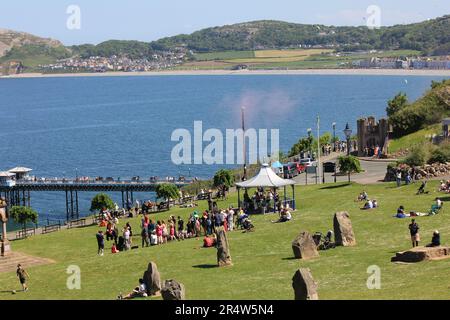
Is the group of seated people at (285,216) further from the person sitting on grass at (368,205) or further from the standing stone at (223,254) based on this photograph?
the standing stone at (223,254)

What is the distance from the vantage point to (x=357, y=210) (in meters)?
41.2

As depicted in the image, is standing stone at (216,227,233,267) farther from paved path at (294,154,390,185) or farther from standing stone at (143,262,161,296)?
paved path at (294,154,390,185)

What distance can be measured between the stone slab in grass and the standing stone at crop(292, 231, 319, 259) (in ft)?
10.9

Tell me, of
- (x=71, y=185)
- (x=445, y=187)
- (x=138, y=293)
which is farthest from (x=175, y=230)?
(x=71, y=185)

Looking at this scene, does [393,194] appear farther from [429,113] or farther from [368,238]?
[429,113]

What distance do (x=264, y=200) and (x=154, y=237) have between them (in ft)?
29.0

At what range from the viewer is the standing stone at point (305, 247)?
31.3m

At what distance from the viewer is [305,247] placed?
31.4 meters

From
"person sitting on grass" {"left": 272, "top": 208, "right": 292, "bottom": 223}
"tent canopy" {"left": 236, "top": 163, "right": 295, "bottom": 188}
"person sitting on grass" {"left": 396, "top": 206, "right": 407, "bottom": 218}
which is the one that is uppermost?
"tent canopy" {"left": 236, "top": 163, "right": 295, "bottom": 188}

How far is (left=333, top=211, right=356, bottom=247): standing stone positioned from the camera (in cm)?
3272

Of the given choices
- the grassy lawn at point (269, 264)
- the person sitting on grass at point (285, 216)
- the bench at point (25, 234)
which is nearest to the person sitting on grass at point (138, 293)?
the grassy lawn at point (269, 264)

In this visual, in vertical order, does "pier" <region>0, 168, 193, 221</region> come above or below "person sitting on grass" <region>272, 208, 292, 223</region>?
below

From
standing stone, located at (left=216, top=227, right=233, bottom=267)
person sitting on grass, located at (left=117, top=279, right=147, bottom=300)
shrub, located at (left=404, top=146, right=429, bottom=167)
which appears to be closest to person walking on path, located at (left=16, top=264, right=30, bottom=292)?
person sitting on grass, located at (left=117, top=279, right=147, bottom=300)

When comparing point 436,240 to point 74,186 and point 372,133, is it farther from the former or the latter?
point 74,186
